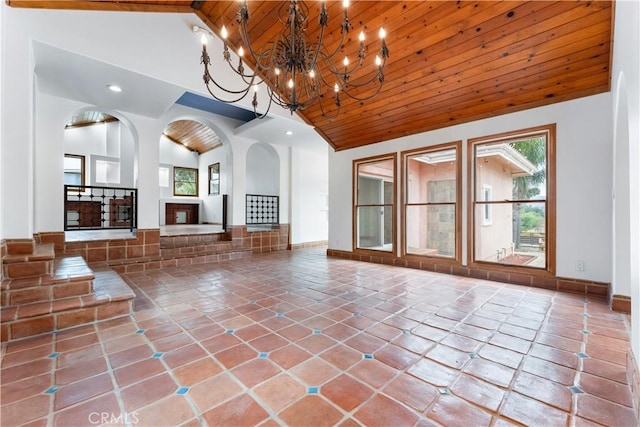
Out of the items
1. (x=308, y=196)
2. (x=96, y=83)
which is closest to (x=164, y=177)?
(x=308, y=196)

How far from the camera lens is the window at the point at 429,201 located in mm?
4754

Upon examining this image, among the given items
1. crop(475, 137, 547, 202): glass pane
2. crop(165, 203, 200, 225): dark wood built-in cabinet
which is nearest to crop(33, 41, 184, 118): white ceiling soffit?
crop(475, 137, 547, 202): glass pane


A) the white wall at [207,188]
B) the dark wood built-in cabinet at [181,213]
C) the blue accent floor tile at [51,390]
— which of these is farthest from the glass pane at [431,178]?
the dark wood built-in cabinet at [181,213]

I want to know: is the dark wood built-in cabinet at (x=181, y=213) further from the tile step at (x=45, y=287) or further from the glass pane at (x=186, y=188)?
the tile step at (x=45, y=287)

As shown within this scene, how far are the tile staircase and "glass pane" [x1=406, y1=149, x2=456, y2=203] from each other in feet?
15.4

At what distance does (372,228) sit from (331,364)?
171 inches

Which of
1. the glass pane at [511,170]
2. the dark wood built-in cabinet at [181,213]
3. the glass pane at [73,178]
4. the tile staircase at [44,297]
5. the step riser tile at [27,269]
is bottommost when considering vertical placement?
the tile staircase at [44,297]

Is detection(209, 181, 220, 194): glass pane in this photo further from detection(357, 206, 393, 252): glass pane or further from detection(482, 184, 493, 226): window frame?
detection(482, 184, 493, 226): window frame

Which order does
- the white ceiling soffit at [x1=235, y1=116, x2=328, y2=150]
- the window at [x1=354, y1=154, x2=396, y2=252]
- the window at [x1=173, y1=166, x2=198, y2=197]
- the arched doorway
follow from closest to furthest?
the white ceiling soffit at [x1=235, y1=116, x2=328, y2=150], the window at [x1=354, y1=154, x2=396, y2=252], the arched doorway, the window at [x1=173, y1=166, x2=198, y2=197]

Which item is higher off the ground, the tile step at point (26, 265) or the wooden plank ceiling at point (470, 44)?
the wooden plank ceiling at point (470, 44)

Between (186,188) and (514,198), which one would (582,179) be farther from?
(186,188)

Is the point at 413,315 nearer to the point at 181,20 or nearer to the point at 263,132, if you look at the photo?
the point at 181,20

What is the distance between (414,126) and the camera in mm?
4746

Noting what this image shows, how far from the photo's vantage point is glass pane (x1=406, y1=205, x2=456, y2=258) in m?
4.79
